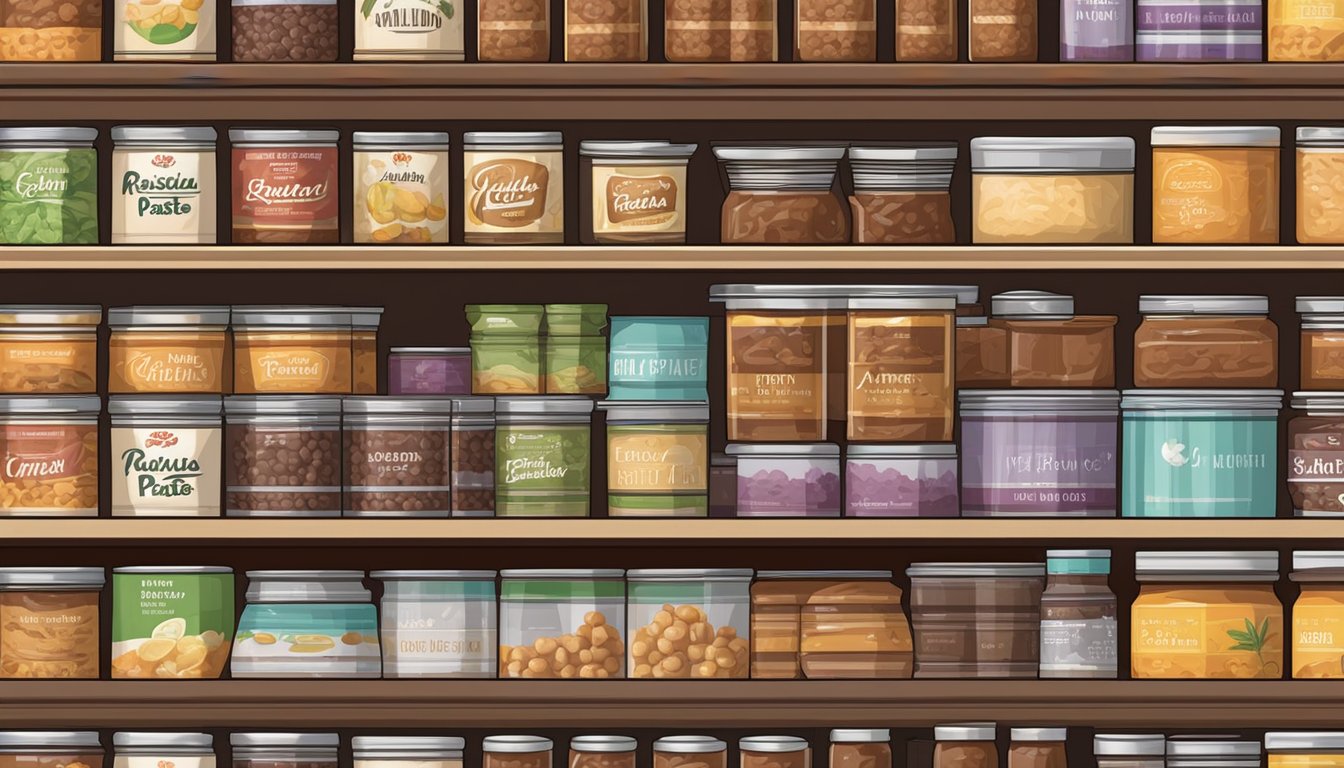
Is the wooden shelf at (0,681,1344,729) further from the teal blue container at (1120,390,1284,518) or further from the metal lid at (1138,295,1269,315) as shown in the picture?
the metal lid at (1138,295,1269,315)

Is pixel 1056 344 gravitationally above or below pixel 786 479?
above

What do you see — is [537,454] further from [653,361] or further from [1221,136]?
[1221,136]

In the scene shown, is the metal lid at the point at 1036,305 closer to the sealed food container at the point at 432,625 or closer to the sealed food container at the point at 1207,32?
the sealed food container at the point at 1207,32

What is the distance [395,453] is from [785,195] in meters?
0.72

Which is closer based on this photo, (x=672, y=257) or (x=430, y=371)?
(x=672, y=257)

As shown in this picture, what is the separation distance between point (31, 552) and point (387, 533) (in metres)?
0.77

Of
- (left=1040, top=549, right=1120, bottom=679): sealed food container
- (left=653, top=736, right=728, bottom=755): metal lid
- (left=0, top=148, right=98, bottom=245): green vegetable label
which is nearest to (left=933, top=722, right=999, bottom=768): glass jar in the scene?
(left=1040, top=549, right=1120, bottom=679): sealed food container

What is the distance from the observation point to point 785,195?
2.38 m

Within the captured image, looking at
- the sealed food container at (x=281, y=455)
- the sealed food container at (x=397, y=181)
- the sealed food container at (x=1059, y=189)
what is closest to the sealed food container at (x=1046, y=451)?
the sealed food container at (x=1059, y=189)

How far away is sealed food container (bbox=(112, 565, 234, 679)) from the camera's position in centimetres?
240

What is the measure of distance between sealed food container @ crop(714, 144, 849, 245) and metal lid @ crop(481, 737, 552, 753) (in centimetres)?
84

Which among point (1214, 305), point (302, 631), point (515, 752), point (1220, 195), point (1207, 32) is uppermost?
point (1207, 32)

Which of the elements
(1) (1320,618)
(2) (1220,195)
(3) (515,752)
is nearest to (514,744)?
(3) (515,752)

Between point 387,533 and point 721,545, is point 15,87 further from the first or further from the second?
point 721,545
